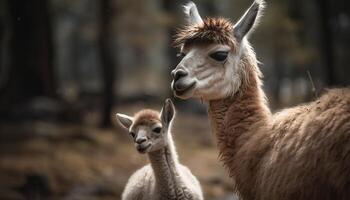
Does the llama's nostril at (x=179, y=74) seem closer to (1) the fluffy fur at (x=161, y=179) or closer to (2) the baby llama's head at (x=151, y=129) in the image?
(2) the baby llama's head at (x=151, y=129)

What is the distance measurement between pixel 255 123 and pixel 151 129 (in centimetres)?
289

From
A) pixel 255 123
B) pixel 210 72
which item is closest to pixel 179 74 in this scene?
pixel 210 72

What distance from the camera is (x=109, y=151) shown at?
19.0 m

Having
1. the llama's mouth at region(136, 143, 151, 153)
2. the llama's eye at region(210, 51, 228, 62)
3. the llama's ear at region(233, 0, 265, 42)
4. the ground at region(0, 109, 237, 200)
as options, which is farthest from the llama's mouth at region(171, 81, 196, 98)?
the ground at region(0, 109, 237, 200)

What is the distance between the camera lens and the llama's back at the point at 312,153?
5142 mm

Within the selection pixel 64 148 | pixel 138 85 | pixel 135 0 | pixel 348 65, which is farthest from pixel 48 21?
pixel 138 85

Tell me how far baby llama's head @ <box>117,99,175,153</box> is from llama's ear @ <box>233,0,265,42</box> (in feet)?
8.50

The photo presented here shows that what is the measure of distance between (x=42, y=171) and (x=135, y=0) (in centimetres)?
1230

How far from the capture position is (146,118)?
9336 millimetres

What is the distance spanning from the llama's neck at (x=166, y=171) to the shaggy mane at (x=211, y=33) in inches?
108

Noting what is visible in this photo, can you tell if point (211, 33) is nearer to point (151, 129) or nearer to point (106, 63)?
point (151, 129)

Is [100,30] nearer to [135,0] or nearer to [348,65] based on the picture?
[135,0]

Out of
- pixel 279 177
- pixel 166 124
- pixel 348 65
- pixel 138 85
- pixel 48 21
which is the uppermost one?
pixel 138 85

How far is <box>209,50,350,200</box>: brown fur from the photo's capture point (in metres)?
5.21
